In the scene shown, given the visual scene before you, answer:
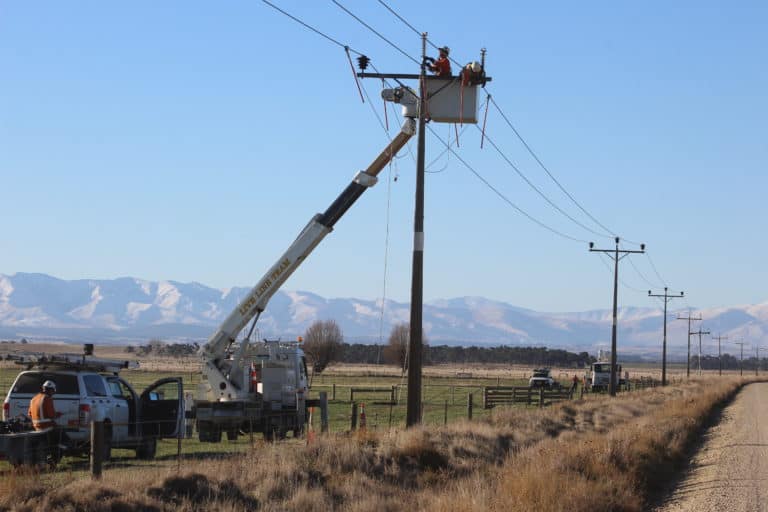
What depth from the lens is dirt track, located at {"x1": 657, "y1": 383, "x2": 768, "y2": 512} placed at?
16750 millimetres

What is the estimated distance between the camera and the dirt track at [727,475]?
659 inches

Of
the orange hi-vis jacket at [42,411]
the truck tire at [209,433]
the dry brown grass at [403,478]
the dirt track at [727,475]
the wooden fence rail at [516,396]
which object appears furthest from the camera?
the wooden fence rail at [516,396]

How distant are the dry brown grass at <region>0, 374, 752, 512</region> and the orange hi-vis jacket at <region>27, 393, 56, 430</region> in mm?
1684

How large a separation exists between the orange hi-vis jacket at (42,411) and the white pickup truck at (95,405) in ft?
1.86

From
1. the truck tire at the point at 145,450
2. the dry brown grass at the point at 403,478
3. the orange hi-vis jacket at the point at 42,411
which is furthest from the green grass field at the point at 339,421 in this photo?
the dry brown grass at the point at 403,478

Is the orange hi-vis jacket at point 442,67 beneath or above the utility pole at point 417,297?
above

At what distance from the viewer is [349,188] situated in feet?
88.6

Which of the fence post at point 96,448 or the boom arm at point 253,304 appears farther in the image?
the boom arm at point 253,304

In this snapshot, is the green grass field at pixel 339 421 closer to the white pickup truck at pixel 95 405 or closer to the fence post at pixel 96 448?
the white pickup truck at pixel 95 405

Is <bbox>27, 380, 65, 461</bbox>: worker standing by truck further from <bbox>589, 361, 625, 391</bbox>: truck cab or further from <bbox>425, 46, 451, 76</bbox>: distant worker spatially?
<bbox>589, 361, 625, 391</bbox>: truck cab

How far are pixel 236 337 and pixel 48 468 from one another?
1070 cm

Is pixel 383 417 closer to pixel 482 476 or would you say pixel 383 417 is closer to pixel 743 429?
pixel 743 429

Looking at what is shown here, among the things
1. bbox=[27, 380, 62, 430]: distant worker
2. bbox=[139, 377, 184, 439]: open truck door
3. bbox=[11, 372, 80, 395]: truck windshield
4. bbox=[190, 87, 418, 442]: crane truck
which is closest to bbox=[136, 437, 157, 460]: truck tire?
bbox=[139, 377, 184, 439]: open truck door

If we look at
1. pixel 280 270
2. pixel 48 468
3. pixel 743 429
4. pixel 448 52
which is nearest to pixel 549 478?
pixel 48 468
